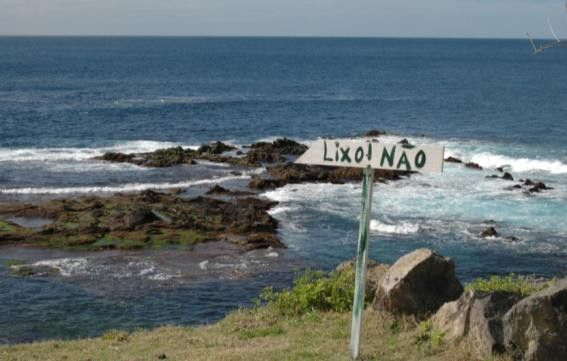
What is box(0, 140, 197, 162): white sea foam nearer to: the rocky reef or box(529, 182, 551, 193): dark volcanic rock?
the rocky reef

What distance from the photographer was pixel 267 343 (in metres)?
13.0

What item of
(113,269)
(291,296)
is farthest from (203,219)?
(291,296)

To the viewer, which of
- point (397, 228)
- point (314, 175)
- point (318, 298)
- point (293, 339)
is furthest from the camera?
point (314, 175)

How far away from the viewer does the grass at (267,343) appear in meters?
11.4

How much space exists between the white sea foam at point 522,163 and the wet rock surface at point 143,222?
Answer: 18.1 meters

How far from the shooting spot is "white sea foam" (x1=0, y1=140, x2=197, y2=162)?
50.8 metres

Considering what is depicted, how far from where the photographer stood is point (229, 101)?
90.0 metres

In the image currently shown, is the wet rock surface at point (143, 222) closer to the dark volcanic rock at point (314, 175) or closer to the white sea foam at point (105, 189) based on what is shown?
the white sea foam at point (105, 189)

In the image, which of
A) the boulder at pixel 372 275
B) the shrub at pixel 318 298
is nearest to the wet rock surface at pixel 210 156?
the boulder at pixel 372 275

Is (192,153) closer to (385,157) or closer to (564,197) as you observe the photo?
(564,197)

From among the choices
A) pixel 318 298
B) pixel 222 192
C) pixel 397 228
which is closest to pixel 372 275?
pixel 318 298

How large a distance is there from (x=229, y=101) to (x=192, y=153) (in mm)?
39090

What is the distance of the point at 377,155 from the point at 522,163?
40303 millimetres

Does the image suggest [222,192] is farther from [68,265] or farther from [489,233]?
[489,233]
